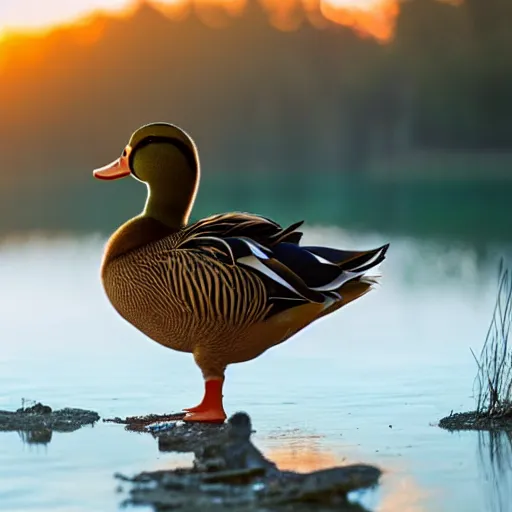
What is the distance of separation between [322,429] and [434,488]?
895mm

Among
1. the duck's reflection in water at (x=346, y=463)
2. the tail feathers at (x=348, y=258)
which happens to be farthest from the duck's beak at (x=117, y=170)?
the duck's reflection in water at (x=346, y=463)

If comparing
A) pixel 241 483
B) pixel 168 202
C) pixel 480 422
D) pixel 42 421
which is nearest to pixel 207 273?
pixel 168 202

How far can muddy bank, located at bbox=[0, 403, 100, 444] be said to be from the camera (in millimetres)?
5250

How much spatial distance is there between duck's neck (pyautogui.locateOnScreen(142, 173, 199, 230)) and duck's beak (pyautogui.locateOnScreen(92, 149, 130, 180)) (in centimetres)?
14

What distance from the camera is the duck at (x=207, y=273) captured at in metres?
5.20

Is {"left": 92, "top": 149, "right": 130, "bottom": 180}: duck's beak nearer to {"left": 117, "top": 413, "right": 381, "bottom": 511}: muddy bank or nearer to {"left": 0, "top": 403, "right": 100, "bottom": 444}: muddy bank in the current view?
{"left": 0, "top": 403, "right": 100, "bottom": 444}: muddy bank

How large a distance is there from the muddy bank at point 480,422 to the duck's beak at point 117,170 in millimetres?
1594

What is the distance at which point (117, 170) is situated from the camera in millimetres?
5543

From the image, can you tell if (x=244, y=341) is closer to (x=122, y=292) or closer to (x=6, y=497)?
(x=122, y=292)

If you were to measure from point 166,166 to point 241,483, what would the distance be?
1.56 meters

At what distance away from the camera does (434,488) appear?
14.5 ft

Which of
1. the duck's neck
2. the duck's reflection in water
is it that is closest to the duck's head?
the duck's neck

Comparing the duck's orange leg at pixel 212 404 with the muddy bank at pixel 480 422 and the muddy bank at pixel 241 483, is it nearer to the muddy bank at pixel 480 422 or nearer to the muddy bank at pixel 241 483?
the muddy bank at pixel 241 483

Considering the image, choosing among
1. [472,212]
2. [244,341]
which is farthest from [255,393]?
[472,212]
